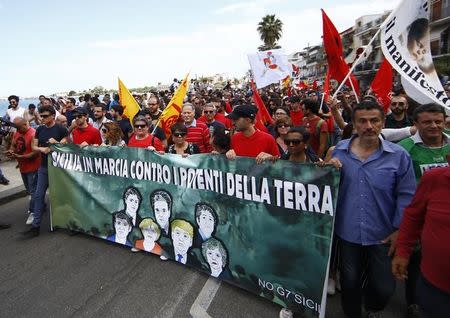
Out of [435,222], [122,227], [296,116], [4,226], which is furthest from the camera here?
[296,116]

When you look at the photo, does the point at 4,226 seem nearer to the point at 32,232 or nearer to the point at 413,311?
the point at 32,232

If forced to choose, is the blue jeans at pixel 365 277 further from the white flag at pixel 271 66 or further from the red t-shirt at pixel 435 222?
the white flag at pixel 271 66

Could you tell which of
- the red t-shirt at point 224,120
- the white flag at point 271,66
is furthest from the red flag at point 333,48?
the white flag at point 271,66

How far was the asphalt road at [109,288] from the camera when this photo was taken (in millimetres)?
3008

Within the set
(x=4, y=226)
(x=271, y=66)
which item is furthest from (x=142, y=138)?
(x=271, y=66)

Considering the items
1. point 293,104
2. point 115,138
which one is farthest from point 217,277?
point 293,104

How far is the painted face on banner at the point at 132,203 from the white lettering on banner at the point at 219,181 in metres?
0.25

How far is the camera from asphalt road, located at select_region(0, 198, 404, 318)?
301 centimetres

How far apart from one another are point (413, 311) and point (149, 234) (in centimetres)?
280

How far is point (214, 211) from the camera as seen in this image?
333 cm

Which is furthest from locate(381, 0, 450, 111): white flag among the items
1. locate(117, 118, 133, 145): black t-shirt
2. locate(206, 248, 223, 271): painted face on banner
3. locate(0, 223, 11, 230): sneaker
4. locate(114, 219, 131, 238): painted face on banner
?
locate(0, 223, 11, 230): sneaker

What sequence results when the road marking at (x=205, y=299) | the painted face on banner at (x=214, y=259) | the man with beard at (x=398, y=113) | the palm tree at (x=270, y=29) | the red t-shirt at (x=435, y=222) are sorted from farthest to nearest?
the palm tree at (x=270, y=29)
the man with beard at (x=398, y=113)
the painted face on banner at (x=214, y=259)
the road marking at (x=205, y=299)
the red t-shirt at (x=435, y=222)

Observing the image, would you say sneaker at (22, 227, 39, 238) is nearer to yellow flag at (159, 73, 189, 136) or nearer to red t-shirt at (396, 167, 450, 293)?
yellow flag at (159, 73, 189, 136)

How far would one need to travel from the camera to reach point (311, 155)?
10.8 ft
